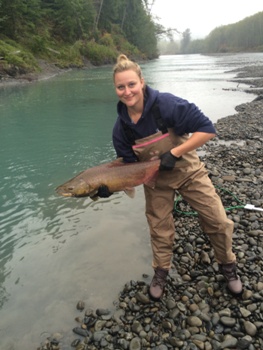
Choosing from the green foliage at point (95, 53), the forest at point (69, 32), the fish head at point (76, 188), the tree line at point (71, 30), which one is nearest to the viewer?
the fish head at point (76, 188)

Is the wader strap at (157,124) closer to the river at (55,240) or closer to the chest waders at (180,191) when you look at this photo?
→ the chest waders at (180,191)

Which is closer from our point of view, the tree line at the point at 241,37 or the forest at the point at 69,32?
the forest at the point at 69,32

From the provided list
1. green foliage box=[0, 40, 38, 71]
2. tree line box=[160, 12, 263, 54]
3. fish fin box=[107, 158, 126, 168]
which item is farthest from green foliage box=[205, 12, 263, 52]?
fish fin box=[107, 158, 126, 168]

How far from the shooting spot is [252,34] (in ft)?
372

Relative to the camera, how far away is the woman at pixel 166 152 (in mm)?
3098

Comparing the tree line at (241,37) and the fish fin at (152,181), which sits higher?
the fish fin at (152,181)

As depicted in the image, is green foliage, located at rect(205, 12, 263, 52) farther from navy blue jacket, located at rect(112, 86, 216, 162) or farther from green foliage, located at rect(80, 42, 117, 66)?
navy blue jacket, located at rect(112, 86, 216, 162)

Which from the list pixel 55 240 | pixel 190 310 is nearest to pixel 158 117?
pixel 190 310

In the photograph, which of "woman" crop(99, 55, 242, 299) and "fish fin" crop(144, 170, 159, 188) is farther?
"fish fin" crop(144, 170, 159, 188)

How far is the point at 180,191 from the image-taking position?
3.49 m

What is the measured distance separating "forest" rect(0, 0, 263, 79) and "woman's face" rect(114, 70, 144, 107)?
27.9m

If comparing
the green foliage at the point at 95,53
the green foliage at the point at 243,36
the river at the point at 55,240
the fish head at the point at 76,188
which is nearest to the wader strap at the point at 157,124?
the fish head at the point at 76,188

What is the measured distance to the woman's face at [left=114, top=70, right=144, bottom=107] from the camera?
121 inches

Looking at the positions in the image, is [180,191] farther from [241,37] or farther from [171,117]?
[241,37]
